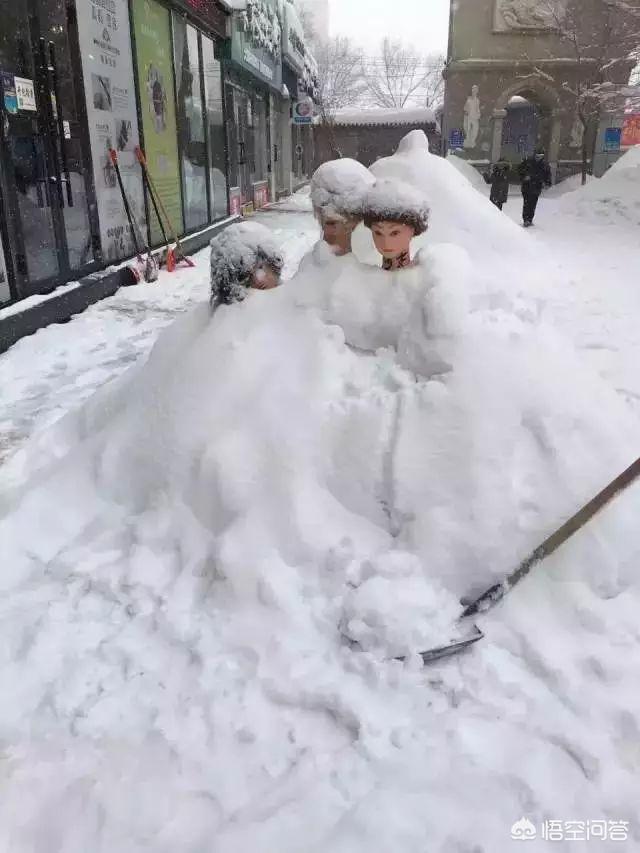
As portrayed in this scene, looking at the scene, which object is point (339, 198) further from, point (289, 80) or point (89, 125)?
point (289, 80)

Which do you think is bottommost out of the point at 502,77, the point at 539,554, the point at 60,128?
the point at 539,554

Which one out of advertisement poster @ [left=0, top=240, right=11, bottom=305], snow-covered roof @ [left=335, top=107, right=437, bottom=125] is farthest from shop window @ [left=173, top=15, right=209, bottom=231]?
snow-covered roof @ [left=335, top=107, right=437, bottom=125]

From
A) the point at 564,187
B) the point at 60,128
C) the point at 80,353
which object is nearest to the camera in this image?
the point at 80,353

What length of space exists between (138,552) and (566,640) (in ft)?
5.27

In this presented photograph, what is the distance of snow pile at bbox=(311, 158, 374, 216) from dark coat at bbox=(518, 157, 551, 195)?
10.7 meters

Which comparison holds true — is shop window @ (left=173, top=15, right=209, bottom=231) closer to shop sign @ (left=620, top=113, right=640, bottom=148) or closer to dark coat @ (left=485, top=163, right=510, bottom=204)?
dark coat @ (left=485, top=163, right=510, bottom=204)

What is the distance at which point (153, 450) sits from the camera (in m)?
2.89

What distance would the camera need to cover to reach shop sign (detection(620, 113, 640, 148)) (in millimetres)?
25766

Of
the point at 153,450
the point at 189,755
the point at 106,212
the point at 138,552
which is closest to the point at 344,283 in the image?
the point at 153,450

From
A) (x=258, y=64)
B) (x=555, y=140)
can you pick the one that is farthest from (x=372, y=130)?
(x=258, y=64)

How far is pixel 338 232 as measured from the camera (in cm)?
301

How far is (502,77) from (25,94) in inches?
986

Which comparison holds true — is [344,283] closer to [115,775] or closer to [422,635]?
[422,635]

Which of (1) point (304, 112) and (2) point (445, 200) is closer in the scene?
(2) point (445, 200)
